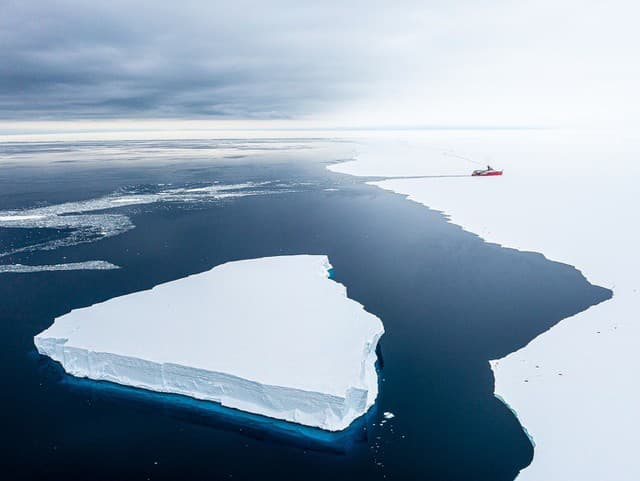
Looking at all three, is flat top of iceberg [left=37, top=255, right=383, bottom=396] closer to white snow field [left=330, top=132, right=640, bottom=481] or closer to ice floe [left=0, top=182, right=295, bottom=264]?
white snow field [left=330, top=132, right=640, bottom=481]

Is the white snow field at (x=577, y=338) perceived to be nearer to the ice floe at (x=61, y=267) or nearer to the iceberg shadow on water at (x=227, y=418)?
the iceberg shadow on water at (x=227, y=418)

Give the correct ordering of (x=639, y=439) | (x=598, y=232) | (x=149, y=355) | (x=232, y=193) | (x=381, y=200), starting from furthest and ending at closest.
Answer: (x=232, y=193)
(x=381, y=200)
(x=598, y=232)
(x=149, y=355)
(x=639, y=439)

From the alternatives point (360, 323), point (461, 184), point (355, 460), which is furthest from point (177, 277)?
point (461, 184)

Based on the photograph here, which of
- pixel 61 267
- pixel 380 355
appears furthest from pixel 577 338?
pixel 61 267

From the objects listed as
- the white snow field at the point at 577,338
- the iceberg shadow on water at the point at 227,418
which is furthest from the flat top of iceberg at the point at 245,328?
the white snow field at the point at 577,338

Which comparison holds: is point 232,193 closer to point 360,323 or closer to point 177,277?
point 177,277

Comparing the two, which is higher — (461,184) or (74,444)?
(461,184)

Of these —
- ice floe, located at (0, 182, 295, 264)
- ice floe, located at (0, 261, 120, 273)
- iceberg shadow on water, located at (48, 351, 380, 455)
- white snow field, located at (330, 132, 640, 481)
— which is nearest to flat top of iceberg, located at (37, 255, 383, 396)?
iceberg shadow on water, located at (48, 351, 380, 455)
